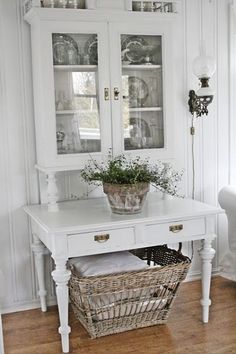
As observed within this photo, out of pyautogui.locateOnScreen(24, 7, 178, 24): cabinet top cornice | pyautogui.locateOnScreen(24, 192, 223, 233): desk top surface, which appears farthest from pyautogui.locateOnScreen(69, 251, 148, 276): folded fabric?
pyautogui.locateOnScreen(24, 7, 178, 24): cabinet top cornice

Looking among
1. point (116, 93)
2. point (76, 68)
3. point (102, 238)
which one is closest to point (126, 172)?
point (102, 238)

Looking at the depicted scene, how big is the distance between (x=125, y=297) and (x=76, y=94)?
3.99ft

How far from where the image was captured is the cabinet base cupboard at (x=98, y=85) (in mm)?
2934

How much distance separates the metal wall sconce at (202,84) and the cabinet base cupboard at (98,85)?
344 mm

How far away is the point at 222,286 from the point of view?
363 cm

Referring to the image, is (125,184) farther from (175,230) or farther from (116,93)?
(116,93)

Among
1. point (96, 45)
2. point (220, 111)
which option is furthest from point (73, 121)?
point (220, 111)

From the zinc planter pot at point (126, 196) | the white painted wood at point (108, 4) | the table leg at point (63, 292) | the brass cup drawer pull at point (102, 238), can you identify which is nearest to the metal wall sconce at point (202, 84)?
the white painted wood at point (108, 4)

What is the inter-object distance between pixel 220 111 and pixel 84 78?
1.21 m

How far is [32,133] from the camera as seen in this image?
3.24m

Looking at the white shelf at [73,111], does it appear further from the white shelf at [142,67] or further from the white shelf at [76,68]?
the white shelf at [142,67]

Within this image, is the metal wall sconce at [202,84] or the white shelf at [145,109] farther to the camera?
the metal wall sconce at [202,84]

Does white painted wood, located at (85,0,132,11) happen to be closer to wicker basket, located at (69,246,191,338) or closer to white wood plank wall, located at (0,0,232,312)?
white wood plank wall, located at (0,0,232,312)

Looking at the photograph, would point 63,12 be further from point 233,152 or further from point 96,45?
point 233,152
